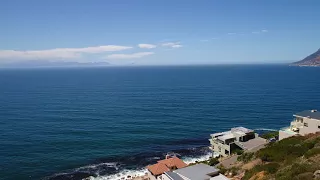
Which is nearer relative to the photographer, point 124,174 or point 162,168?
point 162,168

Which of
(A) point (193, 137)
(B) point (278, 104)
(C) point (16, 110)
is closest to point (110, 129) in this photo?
(A) point (193, 137)

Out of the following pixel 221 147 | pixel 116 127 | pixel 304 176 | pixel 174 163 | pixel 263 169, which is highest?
pixel 304 176

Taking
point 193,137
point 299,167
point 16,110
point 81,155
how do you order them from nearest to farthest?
point 299,167 → point 81,155 → point 193,137 → point 16,110

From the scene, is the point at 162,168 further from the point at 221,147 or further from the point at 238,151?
the point at 238,151

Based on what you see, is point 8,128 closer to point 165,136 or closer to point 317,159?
point 165,136

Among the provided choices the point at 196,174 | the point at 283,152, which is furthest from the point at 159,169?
the point at 283,152

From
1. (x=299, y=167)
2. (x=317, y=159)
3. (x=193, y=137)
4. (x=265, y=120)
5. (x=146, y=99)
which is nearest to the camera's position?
(x=299, y=167)

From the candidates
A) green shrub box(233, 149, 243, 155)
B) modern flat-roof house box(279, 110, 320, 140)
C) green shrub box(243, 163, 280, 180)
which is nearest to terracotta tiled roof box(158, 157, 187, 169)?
green shrub box(233, 149, 243, 155)
